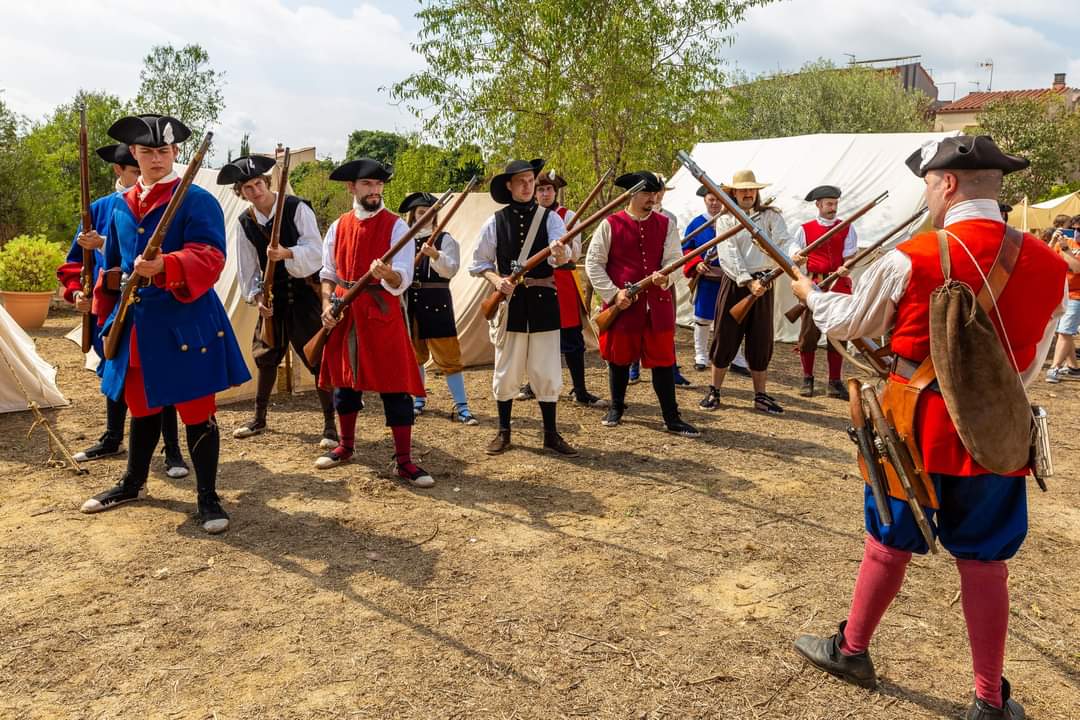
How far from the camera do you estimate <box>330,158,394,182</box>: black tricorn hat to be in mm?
4812

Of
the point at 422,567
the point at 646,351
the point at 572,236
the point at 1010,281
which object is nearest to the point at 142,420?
the point at 422,567

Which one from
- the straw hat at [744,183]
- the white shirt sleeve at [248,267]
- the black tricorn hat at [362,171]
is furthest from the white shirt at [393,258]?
the straw hat at [744,183]

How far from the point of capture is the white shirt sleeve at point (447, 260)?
19.5 ft

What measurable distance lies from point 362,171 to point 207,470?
6.22 ft

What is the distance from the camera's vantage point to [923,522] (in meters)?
2.49

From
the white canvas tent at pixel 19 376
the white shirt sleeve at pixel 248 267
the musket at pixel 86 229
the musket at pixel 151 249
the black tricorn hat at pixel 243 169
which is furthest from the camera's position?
the white canvas tent at pixel 19 376

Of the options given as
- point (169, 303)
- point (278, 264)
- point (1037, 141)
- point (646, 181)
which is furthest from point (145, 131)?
point (1037, 141)

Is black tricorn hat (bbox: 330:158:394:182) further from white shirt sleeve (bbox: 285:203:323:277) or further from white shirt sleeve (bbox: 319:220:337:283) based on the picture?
white shirt sleeve (bbox: 285:203:323:277)

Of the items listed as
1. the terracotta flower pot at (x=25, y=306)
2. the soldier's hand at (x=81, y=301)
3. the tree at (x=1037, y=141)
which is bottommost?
the terracotta flower pot at (x=25, y=306)

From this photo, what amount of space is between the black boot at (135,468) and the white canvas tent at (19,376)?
242cm

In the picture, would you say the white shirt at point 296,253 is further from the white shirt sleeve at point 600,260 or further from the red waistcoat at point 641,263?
the red waistcoat at point 641,263

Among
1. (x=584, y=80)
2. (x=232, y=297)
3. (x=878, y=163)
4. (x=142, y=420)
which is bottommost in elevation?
(x=142, y=420)

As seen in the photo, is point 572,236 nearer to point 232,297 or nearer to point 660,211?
point 660,211

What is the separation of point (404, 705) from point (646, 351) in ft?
12.2
